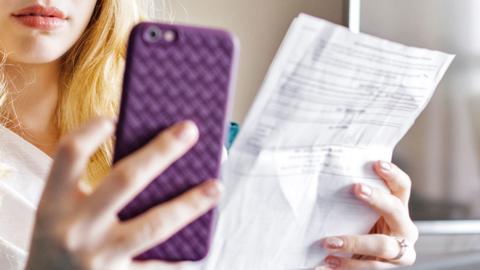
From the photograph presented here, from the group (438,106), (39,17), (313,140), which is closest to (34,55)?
(39,17)

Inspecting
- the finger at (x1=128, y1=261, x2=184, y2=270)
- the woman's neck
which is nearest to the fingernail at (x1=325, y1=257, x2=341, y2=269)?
the finger at (x1=128, y1=261, x2=184, y2=270)

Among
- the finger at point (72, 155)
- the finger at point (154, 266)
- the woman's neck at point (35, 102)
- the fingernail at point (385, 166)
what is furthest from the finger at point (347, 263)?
the woman's neck at point (35, 102)

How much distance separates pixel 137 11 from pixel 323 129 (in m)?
0.57

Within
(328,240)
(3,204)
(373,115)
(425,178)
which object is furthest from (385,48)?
(425,178)

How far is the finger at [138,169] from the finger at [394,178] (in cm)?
27

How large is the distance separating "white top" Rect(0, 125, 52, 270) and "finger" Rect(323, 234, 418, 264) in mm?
406

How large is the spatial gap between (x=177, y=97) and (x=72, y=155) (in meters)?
0.09

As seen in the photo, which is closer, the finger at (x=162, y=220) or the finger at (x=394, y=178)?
the finger at (x=162, y=220)

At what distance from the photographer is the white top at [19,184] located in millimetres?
883

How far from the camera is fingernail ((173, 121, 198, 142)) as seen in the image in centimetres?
46

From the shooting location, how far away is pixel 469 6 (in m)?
1.69

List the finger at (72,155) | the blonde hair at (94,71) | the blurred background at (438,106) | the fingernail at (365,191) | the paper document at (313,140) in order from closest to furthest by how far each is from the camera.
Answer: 1. the finger at (72,155)
2. the paper document at (313,140)
3. the fingernail at (365,191)
4. the blonde hair at (94,71)
5. the blurred background at (438,106)

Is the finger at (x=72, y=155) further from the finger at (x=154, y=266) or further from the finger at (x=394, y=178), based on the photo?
the finger at (x=394, y=178)

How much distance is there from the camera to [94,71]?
104 cm
